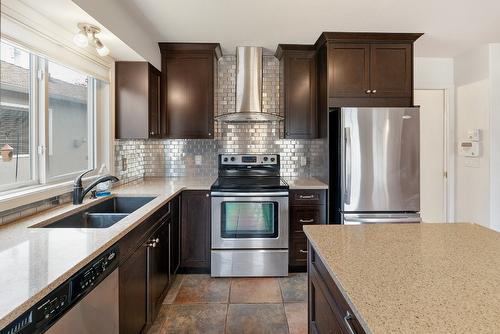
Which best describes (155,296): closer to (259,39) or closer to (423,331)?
(423,331)

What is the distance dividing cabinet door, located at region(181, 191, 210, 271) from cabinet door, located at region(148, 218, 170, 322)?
424mm

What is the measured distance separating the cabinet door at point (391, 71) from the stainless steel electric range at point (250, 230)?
1381 millimetres

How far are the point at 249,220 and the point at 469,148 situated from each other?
267cm

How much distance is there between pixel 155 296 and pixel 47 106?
59.0 inches

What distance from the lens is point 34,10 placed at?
1.77 meters

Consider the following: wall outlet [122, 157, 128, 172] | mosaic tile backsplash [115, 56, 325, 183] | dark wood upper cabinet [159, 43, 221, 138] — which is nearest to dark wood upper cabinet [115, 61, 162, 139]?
wall outlet [122, 157, 128, 172]

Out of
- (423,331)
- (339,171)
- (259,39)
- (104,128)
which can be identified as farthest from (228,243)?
(423,331)

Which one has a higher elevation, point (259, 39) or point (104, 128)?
point (259, 39)

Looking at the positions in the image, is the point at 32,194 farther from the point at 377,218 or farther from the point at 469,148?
the point at 469,148

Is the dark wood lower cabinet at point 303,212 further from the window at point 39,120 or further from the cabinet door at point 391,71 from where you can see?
the window at point 39,120

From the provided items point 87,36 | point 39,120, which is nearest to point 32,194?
point 39,120

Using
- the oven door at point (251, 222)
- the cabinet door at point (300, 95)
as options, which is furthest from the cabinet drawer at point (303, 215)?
the cabinet door at point (300, 95)

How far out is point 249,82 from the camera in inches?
137

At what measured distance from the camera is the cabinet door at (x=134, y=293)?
63.1 inches
